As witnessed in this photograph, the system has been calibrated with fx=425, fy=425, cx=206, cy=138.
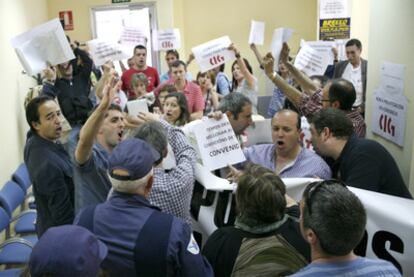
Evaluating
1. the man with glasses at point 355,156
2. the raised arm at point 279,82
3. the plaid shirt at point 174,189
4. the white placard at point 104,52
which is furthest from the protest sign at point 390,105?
the white placard at point 104,52

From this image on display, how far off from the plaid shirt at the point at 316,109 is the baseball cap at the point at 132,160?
2.16 m

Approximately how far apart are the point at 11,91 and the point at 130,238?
4.76 metres

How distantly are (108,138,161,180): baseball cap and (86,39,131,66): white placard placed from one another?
3653 mm

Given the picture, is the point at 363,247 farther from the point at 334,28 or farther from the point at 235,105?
the point at 334,28

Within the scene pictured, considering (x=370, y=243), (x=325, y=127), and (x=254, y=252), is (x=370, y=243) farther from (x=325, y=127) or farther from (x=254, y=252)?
(x=254, y=252)

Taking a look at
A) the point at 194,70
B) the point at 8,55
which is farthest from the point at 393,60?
the point at 194,70

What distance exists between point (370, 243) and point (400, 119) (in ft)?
4.47

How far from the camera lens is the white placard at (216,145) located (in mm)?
3043

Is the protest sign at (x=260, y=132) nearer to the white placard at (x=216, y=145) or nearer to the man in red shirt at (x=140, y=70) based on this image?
the white placard at (x=216, y=145)

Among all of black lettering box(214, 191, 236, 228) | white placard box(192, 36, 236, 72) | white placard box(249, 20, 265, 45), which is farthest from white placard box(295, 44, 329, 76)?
black lettering box(214, 191, 236, 228)

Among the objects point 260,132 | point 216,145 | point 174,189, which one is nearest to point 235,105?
point 216,145

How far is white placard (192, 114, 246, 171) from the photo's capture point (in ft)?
9.98

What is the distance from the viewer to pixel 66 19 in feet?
28.8

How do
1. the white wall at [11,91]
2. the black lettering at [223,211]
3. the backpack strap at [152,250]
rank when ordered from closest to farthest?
1. the backpack strap at [152,250]
2. the black lettering at [223,211]
3. the white wall at [11,91]
